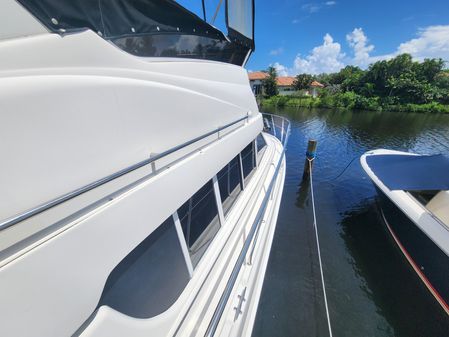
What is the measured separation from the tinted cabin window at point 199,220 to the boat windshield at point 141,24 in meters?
1.40

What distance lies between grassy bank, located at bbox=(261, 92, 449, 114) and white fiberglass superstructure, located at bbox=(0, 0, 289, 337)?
1426 inches

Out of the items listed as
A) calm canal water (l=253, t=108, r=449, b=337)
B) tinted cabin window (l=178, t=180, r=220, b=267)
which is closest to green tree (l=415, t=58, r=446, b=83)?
calm canal water (l=253, t=108, r=449, b=337)

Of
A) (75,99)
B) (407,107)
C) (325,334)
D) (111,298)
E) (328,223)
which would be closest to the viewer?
(75,99)

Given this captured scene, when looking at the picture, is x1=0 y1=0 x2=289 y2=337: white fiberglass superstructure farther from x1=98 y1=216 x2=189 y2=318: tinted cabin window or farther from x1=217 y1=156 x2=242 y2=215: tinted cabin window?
x1=217 y1=156 x2=242 y2=215: tinted cabin window

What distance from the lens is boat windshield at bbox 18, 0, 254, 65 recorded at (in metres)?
1.10

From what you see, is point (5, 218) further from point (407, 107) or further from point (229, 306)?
point (407, 107)

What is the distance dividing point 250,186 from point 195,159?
1.80m

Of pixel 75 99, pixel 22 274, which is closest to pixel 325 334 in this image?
pixel 22 274

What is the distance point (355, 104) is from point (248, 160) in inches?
1413

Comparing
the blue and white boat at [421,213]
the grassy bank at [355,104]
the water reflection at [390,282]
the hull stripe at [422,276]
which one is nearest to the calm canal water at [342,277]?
the water reflection at [390,282]

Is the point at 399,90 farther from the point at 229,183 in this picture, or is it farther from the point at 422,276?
the point at 229,183

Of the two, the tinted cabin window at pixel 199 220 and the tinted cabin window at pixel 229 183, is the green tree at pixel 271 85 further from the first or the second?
the tinted cabin window at pixel 199 220

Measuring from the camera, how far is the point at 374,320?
10.9ft

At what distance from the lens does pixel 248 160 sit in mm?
3875
